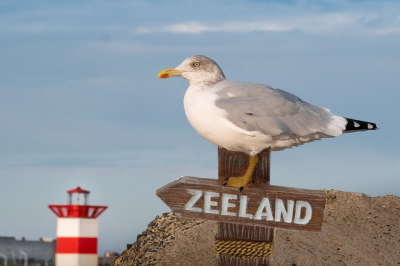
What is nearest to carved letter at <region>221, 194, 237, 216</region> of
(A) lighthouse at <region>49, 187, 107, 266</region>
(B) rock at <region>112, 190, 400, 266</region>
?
(B) rock at <region>112, 190, 400, 266</region>

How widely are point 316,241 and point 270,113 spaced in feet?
14.1

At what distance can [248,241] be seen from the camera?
7.12m

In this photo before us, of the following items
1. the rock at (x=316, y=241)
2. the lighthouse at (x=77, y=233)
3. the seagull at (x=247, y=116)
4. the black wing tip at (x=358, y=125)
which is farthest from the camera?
the lighthouse at (x=77, y=233)

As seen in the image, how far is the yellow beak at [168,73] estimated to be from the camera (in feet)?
23.7

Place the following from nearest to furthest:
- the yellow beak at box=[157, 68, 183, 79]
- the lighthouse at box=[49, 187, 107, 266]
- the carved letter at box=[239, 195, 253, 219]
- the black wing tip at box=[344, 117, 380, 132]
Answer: the carved letter at box=[239, 195, 253, 219]
the black wing tip at box=[344, 117, 380, 132]
the yellow beak at box=[157, 68, 183, 79]
the lighthouse at box=[49, 187, 107, 266]

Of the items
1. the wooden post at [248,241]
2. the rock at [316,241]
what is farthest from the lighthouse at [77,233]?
the wooden post at [248,241]

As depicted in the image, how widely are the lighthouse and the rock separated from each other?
9.55 m

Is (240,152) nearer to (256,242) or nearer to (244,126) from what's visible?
(244,126)

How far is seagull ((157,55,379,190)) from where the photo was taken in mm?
6688

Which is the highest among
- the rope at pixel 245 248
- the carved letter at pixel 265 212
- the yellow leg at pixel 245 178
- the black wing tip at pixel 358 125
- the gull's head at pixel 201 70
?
the gull's head at pixel 201 70

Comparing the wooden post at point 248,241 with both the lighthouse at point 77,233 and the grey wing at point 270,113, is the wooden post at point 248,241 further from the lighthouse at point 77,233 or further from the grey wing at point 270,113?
the lighthouse at point 77,233

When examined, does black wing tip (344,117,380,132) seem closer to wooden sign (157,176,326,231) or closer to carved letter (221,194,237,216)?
wooden sign (157,176,326,231)

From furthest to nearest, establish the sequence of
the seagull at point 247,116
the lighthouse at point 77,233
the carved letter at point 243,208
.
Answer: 1. the lighthouse at point 77,233
2. the carved letter at point 243,208
3. the seagull at point 247,116

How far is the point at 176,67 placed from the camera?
725 centimetres
